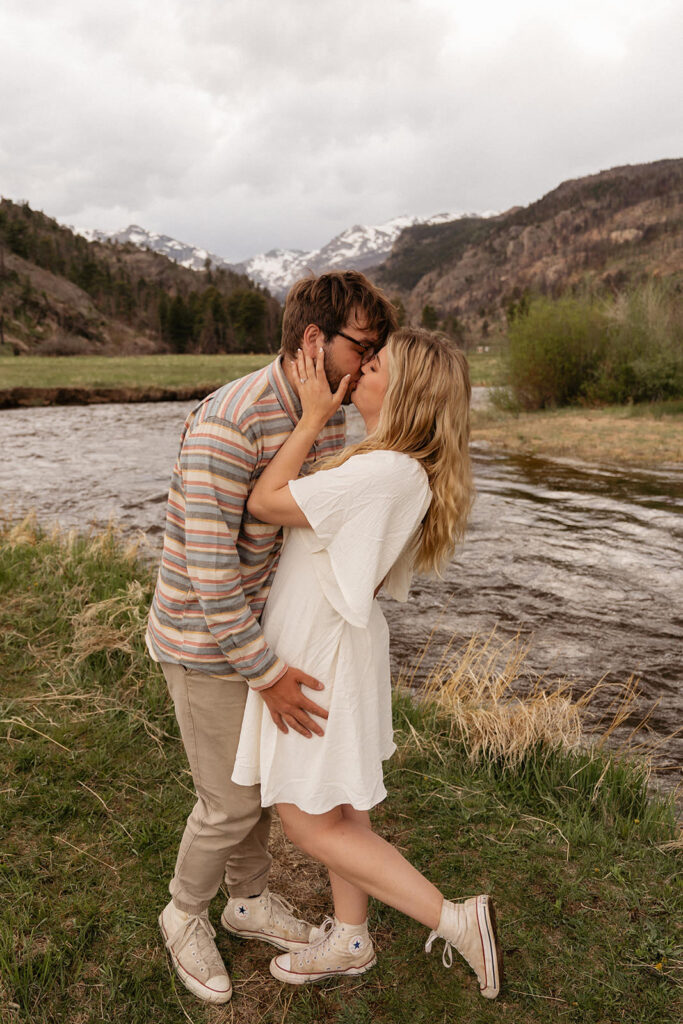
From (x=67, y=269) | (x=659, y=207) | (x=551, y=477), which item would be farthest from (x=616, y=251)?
(x=551, y=477)

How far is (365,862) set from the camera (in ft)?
7.78

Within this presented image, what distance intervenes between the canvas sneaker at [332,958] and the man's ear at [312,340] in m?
2.04

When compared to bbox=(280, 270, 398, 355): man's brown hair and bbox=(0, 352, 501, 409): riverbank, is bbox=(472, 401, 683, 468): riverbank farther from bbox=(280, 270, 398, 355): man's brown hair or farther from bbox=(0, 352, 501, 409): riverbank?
bbox=(280, 270, 398, 355): man's brown hair

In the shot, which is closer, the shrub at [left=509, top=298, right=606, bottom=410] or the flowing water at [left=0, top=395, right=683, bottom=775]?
the flowing water at [left=0, top=395, right=683, bottom=775]

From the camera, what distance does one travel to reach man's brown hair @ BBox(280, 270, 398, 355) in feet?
7.58

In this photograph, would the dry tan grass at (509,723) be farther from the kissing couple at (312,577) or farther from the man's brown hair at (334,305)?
the man's brown hair at (334,305)

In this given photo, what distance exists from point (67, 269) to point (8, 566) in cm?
14458

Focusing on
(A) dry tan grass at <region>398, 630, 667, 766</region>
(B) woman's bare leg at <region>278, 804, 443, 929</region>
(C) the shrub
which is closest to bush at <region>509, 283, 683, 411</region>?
(C) the shrub

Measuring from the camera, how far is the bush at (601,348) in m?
28.7

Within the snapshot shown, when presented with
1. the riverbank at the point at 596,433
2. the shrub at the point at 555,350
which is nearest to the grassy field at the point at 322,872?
the riverbank at the point at 596,433

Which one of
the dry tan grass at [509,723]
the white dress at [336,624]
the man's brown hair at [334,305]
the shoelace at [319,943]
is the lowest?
the dry tan grass at [509,723]

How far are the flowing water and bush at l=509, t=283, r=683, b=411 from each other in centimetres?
1046

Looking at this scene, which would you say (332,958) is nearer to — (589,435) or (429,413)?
(429,413)

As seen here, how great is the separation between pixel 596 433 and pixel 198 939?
72.5ft
